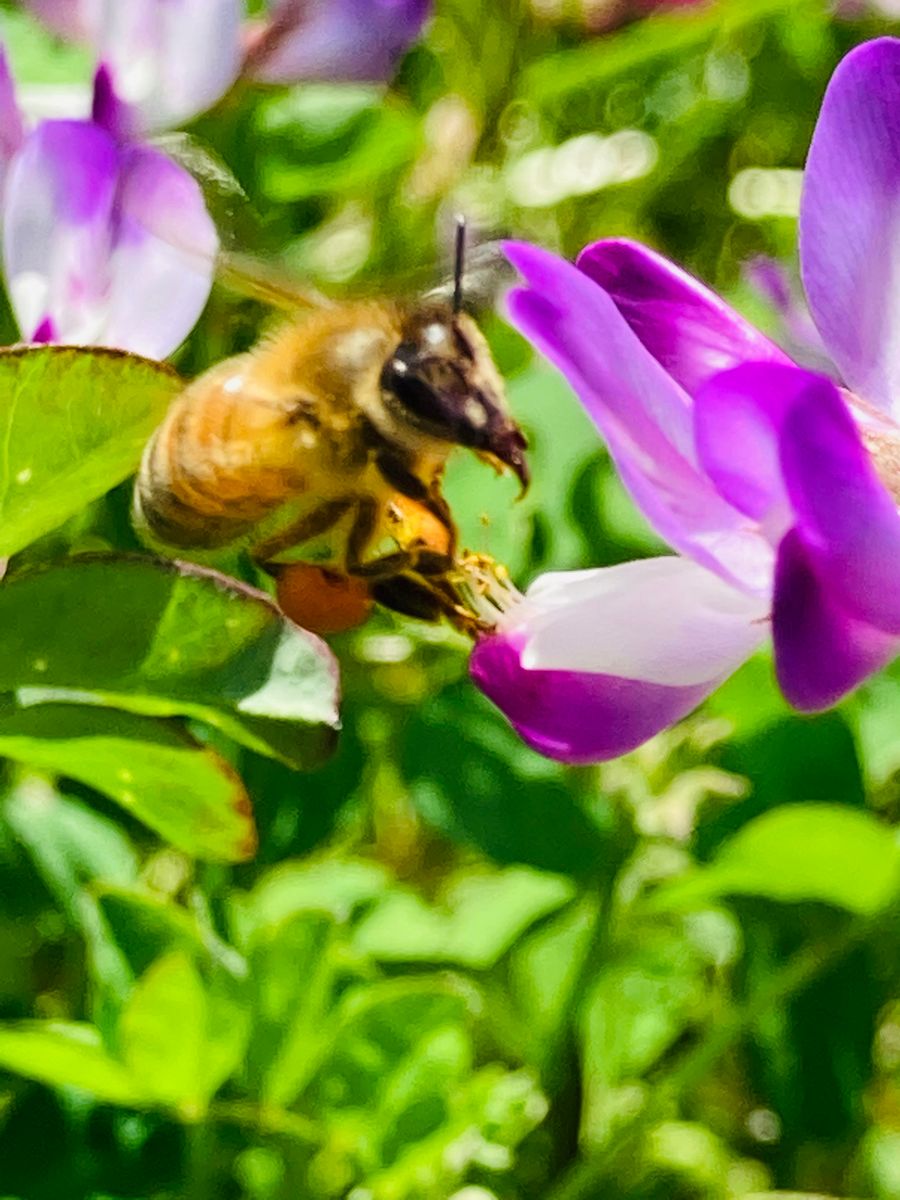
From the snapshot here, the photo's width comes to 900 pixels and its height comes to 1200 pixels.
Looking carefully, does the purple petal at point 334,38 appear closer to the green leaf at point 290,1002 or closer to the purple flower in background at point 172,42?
the purple flower in background at point 172,42

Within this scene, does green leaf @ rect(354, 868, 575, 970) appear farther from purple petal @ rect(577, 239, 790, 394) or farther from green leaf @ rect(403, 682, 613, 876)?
purple petal @ rect(577, 239, 790, 394)

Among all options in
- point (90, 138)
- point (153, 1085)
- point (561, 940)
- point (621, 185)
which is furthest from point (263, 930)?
point (621, 185)

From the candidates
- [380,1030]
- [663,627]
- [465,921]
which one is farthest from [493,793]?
[663,627]

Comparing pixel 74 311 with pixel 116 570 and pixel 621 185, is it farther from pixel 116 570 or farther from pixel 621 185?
pixel 621 185

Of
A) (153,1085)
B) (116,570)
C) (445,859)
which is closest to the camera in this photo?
(116,570)

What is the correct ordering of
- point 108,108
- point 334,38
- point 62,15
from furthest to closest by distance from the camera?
1. point 334,38
2. point 62,15
3. point 108,108

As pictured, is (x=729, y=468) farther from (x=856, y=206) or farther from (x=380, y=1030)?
(x=380, y=1030)
